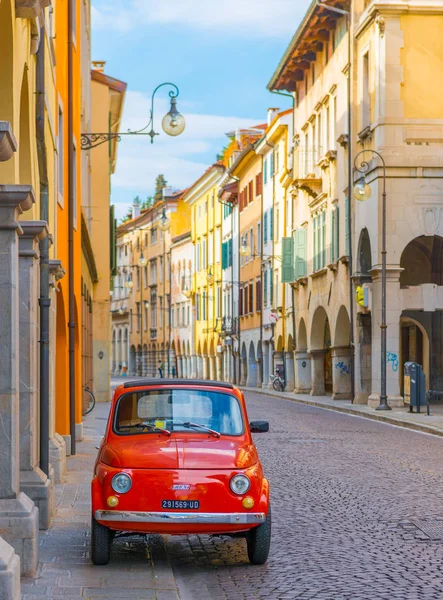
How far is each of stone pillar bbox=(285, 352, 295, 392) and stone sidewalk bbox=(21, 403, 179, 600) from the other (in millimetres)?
45804

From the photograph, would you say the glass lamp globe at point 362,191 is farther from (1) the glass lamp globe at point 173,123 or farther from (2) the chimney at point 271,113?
(2) the chimney at point 271,113

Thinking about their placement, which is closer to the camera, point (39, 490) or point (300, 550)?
point (300, 550)

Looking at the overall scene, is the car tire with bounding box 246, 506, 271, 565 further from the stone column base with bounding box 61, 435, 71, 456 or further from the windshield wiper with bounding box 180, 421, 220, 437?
the stone column base with bounding box 61, 435, 71, 456

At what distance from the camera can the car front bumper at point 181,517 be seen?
31.6ft

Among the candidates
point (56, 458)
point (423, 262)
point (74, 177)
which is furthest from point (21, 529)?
point (423, 262)

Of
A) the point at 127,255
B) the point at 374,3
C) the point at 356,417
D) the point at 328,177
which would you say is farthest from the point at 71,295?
the point at 127,255

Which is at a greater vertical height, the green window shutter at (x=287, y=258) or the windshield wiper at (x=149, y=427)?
the green window shutter at (x=287, y=258)

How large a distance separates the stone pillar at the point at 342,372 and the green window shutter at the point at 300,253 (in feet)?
30.4

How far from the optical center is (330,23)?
48.5 meters

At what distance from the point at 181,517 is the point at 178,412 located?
52.1 inches

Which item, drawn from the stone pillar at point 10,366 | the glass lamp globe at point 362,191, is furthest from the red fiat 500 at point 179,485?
the glass lamp globe at point 362,191

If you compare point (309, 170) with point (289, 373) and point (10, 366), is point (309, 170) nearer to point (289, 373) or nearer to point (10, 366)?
point (289, 373)

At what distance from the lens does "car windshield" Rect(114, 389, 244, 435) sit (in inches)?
420

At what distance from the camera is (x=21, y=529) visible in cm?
909
